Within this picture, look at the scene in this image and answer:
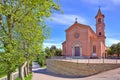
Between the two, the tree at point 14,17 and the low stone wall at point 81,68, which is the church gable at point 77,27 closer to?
the low stone wall at point 81,68

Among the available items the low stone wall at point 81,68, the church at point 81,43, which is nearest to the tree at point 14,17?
the low stone wall at point 81,68

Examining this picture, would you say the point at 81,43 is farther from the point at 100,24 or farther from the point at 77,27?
the point at 100,24

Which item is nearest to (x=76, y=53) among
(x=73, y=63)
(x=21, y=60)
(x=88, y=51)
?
(x=88, y=51)

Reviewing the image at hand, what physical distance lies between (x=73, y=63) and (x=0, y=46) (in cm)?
2456

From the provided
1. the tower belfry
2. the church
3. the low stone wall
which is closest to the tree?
the low stone wall

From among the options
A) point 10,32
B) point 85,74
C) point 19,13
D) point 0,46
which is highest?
point 19,13

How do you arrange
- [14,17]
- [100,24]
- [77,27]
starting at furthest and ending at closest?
[100,24] < [77,27] < [14,17]

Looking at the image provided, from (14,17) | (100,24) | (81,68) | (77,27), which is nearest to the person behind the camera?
(14,17)

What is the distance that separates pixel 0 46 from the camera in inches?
397

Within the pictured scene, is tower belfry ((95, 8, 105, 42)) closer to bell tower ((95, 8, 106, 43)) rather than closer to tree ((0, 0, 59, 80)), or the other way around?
bell tower ((95, 8, 106, 43))

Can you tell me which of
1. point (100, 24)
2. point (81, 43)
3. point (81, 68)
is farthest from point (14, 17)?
point (100, 24)

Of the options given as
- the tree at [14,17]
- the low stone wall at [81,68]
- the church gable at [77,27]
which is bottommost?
the low stone wall at [81,68]

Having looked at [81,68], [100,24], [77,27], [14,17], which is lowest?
[81,68]

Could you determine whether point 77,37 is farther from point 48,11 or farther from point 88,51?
point 48,11
